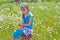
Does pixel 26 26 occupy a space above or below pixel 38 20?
above

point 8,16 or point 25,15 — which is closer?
point 25,15

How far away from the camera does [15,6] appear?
9523 millimetres

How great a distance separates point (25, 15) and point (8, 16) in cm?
251

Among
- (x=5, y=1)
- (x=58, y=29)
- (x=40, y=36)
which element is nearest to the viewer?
(x=40, y=36)

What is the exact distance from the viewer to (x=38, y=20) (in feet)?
29.7

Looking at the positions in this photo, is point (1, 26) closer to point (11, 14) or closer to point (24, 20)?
point (11, 14)

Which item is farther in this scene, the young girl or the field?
the field

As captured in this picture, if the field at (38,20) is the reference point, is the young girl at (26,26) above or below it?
→ above

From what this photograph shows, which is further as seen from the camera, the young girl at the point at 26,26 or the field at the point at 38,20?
the field at the point at 38,20

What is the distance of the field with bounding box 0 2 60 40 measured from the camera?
8252 millimetres

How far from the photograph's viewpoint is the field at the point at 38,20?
325 inches

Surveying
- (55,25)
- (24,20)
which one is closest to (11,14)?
(55,25)

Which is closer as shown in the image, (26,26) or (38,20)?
(26,26)

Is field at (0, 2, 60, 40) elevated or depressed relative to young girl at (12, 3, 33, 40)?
depressed
